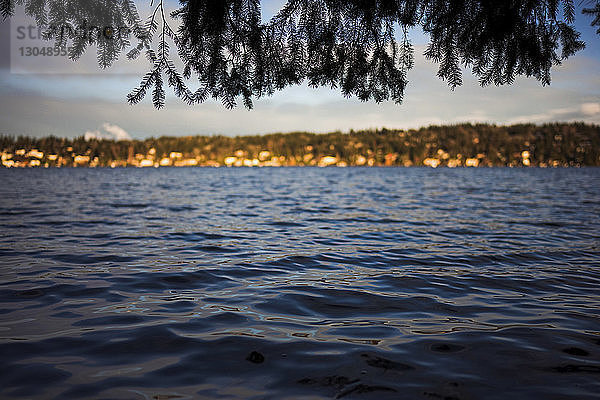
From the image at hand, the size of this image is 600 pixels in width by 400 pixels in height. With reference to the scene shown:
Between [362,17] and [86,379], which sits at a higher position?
[362,17]

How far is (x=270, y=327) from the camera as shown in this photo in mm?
4789

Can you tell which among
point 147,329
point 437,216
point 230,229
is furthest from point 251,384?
point 437,216

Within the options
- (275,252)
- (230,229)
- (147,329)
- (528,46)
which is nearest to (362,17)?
(528,46)

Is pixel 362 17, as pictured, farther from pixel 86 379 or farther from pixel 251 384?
pixel 86 379

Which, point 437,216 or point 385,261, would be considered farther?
point 437,216

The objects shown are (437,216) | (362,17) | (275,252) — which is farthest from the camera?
(437,216)

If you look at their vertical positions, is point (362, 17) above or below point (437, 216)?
above

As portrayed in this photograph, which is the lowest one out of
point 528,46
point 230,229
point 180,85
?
point 230,229

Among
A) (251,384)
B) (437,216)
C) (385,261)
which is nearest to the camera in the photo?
(251,384)

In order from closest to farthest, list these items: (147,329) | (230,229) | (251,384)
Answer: (251,384), (147,329), (230,229)

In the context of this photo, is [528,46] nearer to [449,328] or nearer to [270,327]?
[449,328]

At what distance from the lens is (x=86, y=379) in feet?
11.3

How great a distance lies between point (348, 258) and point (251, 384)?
6.27m

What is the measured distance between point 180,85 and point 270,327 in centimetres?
322
